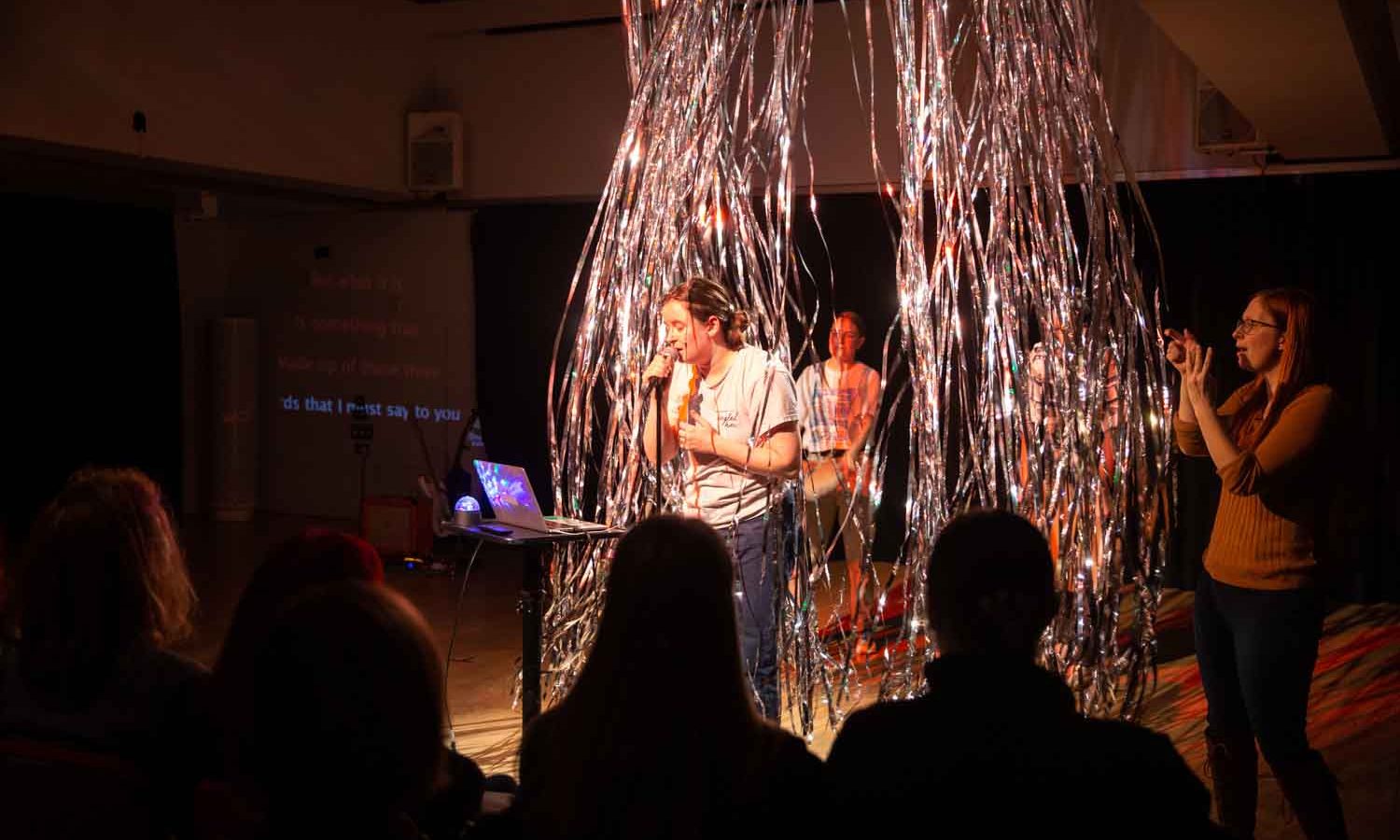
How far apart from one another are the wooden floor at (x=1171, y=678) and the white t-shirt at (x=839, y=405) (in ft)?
3.19

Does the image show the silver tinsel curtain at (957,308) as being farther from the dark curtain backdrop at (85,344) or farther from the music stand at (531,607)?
the dark curtain backdrop at (85,344)

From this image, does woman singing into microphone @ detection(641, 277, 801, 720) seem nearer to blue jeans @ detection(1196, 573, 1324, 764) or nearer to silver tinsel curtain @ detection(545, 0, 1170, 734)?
silver tinsel curtain @ detection(545, 0, 1170, 734)

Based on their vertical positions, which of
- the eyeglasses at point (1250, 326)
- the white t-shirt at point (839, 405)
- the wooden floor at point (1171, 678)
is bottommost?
the wooden floor at point (1171, 678)

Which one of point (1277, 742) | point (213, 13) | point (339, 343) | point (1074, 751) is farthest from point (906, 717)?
point (339, 343)

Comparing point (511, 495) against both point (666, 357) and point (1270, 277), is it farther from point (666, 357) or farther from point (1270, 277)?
point (1270, 277)

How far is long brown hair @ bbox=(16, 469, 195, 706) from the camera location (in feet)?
5.41

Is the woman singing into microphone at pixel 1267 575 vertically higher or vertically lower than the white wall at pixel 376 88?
lower

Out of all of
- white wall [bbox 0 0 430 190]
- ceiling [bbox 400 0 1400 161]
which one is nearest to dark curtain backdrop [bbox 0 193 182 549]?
white wall [bbox 0 0 430 190]

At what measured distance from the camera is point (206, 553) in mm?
7105

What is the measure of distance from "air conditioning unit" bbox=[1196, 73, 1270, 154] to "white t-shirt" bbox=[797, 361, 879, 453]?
175 cm

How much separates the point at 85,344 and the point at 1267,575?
7.25m

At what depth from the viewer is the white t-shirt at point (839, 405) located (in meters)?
5.09

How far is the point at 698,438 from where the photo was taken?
305 cm

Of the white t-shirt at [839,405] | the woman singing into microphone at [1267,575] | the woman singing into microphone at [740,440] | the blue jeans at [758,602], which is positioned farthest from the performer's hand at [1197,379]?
the white t-shirt at [839,405]
